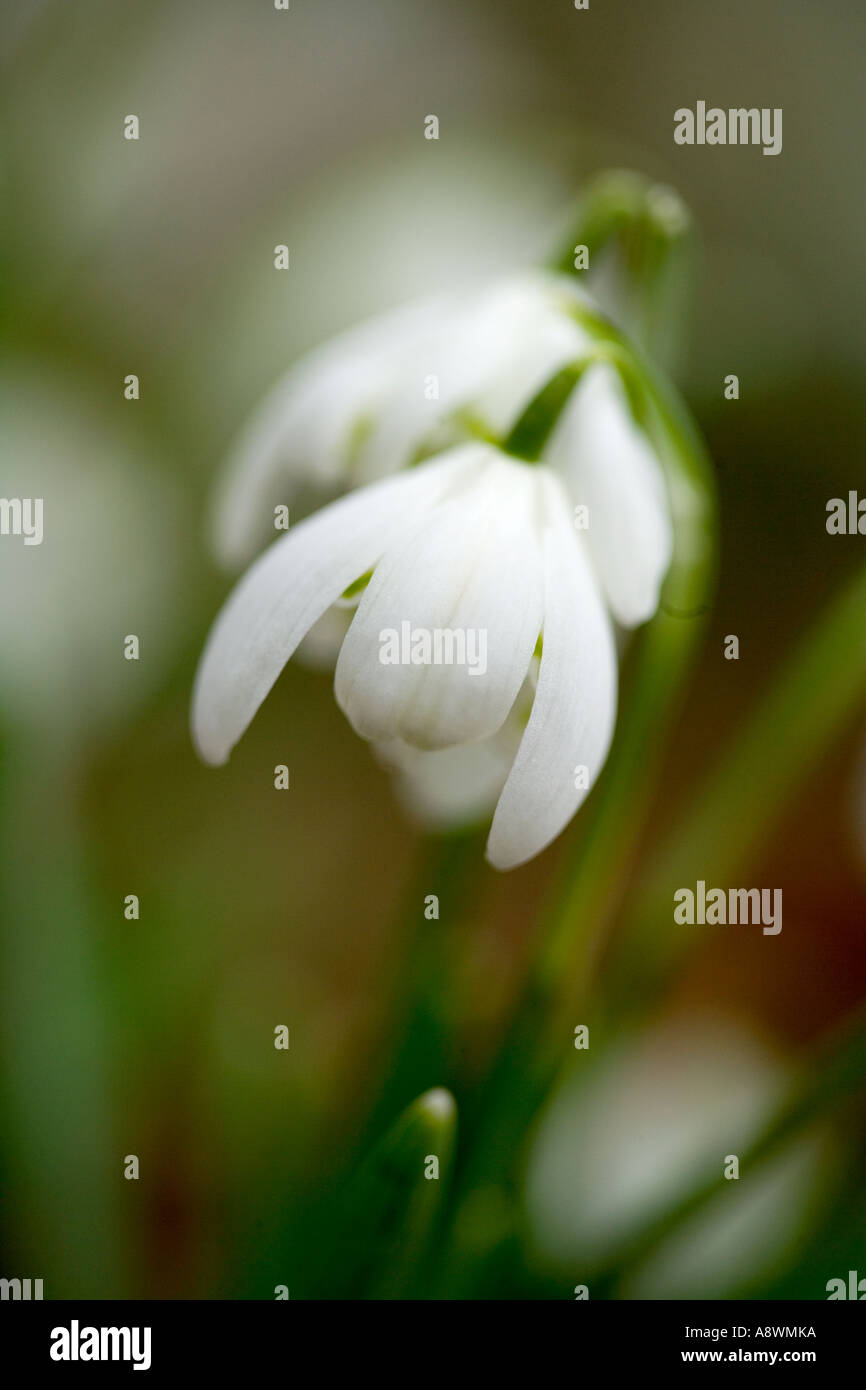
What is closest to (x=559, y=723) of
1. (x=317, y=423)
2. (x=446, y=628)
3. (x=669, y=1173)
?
(x=446, y=628)

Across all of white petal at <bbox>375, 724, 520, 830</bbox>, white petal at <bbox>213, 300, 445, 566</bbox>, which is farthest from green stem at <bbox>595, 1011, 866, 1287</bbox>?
white petal at <bbox>213, 300, 445, 566</bbox>

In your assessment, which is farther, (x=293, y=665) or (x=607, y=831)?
(x=293, y=665)

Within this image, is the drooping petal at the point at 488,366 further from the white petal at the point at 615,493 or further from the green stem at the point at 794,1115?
the green stem at the point at 794,1115

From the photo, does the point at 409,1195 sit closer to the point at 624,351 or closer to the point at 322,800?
the point at 624,351

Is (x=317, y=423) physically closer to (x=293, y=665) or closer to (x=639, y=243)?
(x=639, y=243)

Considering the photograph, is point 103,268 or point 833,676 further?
point 103,268

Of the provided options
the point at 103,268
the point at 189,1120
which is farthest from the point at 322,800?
the point at 103,268

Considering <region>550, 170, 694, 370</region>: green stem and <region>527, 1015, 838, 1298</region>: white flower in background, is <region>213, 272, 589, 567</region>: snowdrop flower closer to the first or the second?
<region>550, 170, 694, 370</region>: green stem
